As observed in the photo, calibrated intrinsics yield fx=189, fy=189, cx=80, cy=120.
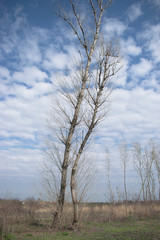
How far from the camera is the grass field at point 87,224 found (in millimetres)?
6684

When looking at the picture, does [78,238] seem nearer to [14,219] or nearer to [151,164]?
[14,219]

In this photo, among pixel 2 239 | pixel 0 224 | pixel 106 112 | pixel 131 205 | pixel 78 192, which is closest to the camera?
pixel 2 239

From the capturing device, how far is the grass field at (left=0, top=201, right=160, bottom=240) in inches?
263

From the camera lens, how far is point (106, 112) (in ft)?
30.6

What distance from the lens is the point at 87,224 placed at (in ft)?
34.2

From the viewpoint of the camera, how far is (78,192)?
324 inches

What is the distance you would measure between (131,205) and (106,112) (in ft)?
34.3

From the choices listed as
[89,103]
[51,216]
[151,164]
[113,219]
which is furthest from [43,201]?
[151,164]

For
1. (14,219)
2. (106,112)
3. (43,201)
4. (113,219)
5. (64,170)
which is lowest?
(113,219)

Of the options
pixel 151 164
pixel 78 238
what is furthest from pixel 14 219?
pixel 151 164

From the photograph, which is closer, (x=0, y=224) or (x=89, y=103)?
(x=0, y=224)

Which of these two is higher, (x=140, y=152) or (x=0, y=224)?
(x=140, y=152)

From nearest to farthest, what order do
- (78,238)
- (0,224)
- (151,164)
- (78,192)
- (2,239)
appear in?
1. (2,239)
2. (78,238)
3. (0,224)
4. (78,192)
5. (151,164)

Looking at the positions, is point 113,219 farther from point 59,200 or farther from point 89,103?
point 89,103
